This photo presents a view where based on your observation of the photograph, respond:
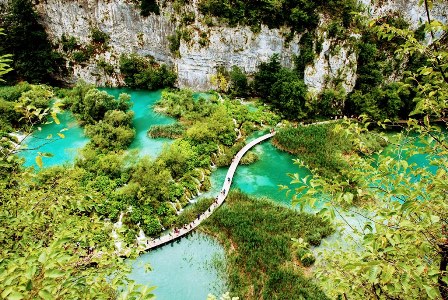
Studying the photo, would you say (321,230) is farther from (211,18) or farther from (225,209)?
(211,18)

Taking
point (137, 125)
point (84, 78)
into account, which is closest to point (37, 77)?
point (84, 78)

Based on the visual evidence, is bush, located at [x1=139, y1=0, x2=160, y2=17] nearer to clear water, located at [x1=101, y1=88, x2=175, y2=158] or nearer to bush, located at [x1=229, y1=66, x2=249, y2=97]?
clear water, located at [x1=101, y1=88, x2=175, y2=158]

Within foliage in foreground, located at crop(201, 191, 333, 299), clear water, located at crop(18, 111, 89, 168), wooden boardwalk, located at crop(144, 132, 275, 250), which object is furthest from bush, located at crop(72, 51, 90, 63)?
foliage in foreground, located at crop(201, 191, 333, 299)

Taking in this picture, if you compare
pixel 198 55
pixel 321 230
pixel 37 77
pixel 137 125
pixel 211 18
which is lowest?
pixel 321 230

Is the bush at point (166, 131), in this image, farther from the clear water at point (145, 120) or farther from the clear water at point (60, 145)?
the clear water at point (60, 145)

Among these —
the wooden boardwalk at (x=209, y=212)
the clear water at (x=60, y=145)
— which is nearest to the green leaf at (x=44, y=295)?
the wooden boardwalk at (x=209, y=212)

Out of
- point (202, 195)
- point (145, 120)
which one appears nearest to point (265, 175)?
point (202, 195)

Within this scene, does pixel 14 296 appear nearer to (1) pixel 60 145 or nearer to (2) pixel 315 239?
(2) pixel 315 239
